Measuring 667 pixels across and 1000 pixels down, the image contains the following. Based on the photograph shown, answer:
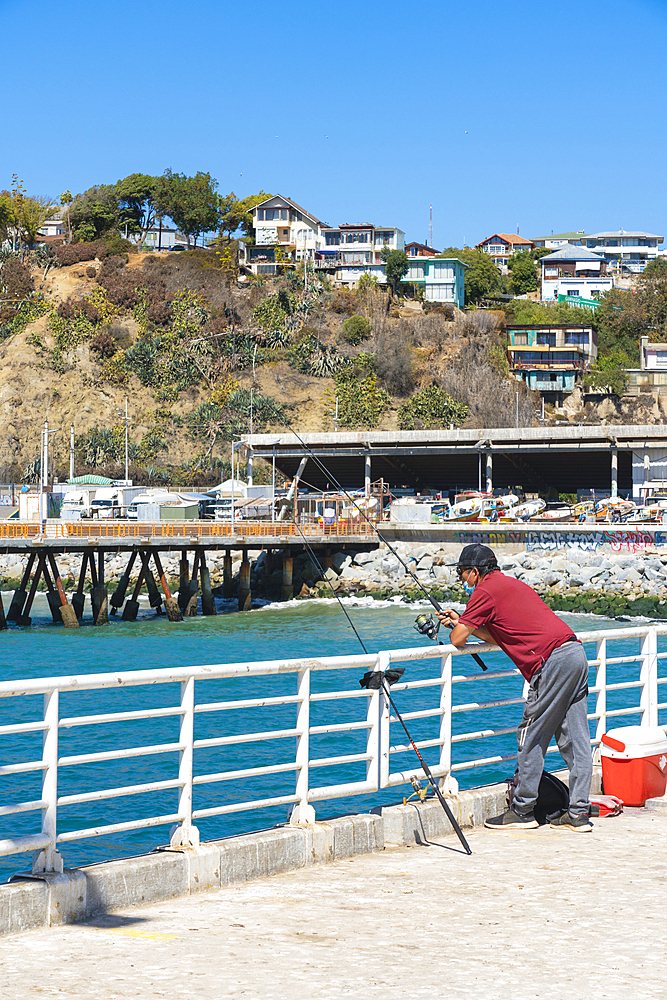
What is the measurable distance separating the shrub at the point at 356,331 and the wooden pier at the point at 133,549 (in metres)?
42.7

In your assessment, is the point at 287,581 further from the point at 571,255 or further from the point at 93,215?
the point at 571,255

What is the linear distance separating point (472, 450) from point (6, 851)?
40.0m

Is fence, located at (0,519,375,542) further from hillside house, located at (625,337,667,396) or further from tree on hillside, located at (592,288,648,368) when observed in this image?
tree on hillside, located at (592,288,648,368)

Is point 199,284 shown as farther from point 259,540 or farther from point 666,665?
point 666,665

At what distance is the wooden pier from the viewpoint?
1438 inches

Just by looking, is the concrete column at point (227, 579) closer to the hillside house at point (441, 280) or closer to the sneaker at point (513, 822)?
the sneaker at point (513, 822)

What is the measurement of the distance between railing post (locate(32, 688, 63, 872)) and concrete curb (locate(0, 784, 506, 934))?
0.07m

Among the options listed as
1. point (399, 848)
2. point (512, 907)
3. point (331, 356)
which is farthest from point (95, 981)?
point (331, 356)

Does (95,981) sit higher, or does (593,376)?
(593,376)

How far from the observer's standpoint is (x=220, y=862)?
573cm

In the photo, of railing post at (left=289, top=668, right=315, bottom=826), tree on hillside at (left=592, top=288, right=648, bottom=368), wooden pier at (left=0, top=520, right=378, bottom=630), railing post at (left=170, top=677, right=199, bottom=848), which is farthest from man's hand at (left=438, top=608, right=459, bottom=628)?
tree on hillside at (left=592, top=288, right=648, bottom=368)

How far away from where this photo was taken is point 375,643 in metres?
29.0

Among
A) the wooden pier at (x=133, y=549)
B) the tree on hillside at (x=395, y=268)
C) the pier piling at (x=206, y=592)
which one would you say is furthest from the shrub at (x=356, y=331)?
the pier piling at (x=206, y=592)

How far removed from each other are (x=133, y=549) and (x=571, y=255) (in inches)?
3286
